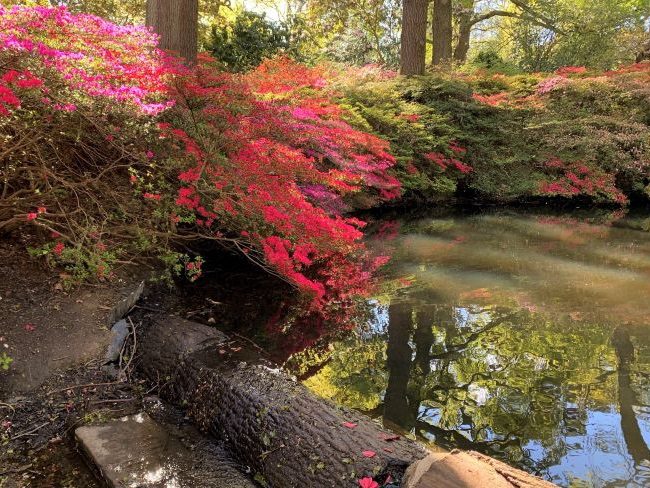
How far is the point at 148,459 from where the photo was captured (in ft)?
7.86

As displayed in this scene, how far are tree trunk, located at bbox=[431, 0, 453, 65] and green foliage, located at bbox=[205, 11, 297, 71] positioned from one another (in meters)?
4.74

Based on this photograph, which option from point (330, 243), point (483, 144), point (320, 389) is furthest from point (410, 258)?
point (483, 144)

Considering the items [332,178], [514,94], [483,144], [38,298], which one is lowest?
[38,298]

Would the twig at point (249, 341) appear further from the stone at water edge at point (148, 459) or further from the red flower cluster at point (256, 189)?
the stone at water edge at point (148, 459)

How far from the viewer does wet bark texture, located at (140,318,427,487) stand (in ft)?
7.16

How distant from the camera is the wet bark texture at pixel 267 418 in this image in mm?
2184

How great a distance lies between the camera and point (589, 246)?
7656mm

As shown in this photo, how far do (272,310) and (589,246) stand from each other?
571cm

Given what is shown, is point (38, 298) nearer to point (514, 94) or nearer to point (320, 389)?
point (320, 389)

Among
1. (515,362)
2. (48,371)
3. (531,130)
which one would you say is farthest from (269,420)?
(531,130)

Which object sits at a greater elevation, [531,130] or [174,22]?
[174,22]

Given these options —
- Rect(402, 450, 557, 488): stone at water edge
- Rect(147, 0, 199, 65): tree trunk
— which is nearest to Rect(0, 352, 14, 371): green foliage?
Rect(402, 450, 557, 488): stone at water edge

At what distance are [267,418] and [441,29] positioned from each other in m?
13.7

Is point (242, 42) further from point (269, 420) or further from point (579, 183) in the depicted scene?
point (269, 420)
